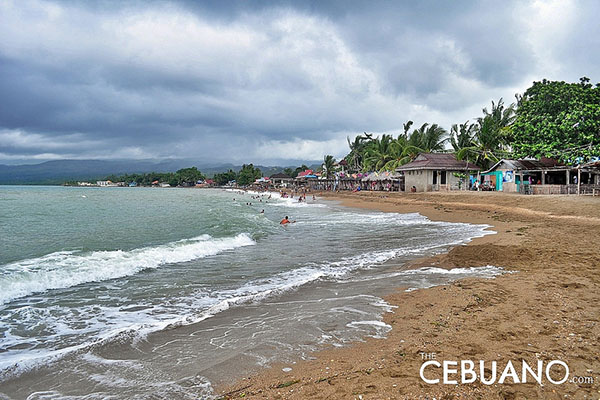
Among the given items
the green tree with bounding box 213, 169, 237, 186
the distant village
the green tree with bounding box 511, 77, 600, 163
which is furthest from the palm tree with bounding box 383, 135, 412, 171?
the green tree with bounding box 213, 169, 237, 186

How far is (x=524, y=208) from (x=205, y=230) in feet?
63.5

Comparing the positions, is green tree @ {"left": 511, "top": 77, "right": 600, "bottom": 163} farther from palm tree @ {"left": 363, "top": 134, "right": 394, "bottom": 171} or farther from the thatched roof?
palm tree @ {"left": 363, "top": 134, "right": 394, "bottom": 171}

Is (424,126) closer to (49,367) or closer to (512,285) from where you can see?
(512,285)

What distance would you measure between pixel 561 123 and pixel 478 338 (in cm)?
2713

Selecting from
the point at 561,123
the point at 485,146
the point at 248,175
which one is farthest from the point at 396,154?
the point at 248,175

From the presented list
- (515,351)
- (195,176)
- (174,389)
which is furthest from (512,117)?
(195,176)

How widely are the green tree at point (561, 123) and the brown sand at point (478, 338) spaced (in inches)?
746

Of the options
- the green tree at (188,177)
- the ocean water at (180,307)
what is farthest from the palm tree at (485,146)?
the green tree at (188,177)

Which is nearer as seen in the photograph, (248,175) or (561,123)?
(561,123)

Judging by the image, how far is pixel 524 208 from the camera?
2081 centimetres

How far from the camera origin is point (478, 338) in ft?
14.0

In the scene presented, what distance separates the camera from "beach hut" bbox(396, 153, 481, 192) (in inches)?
1460

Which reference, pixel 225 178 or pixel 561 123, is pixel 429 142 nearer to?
pixel 561 123

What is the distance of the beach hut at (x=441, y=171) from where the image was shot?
122 feet
